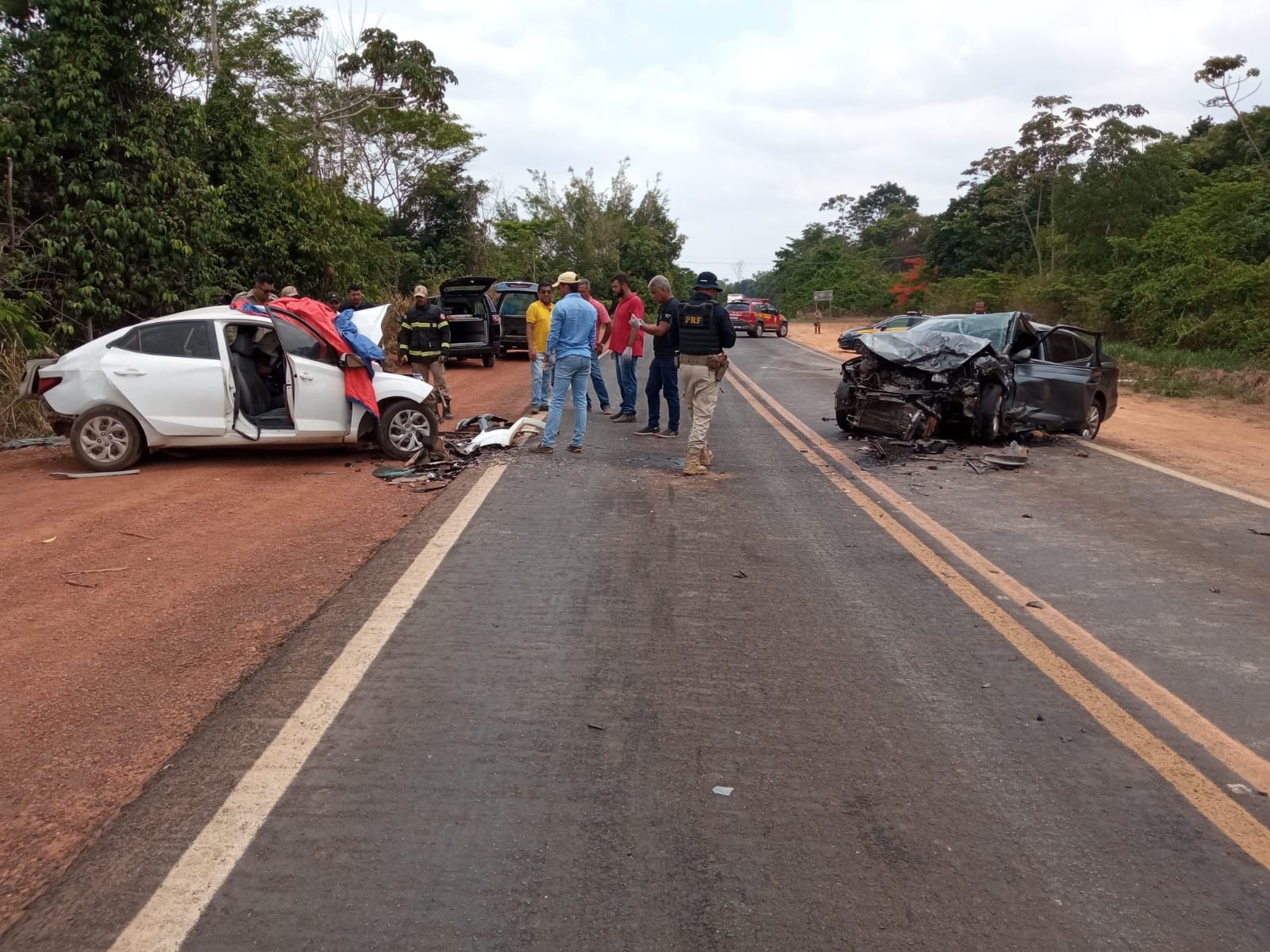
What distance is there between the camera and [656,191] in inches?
2520

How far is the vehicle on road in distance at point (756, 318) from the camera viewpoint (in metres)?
43.1

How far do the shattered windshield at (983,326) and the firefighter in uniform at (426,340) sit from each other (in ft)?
20.3

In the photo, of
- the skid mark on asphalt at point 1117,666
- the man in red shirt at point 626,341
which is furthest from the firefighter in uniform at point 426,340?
A: the skid mark on asphalt at point 1117,666

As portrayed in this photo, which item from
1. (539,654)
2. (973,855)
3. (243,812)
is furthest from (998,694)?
(243,812)

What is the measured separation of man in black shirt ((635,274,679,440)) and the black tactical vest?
1321 mm

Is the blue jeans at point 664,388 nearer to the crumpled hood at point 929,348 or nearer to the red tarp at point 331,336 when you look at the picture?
the crumpled hood at point 929,348

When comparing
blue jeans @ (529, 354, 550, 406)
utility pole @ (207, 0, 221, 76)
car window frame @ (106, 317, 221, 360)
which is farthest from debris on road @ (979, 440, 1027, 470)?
utility pole @ (207, 0, 221, 76)

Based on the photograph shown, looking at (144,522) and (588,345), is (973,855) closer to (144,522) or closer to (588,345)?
(144,522)

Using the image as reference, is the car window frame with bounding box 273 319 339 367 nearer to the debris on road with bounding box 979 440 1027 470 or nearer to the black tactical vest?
the black tactical vest

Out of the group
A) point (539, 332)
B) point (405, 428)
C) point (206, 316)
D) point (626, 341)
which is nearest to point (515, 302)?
point (626, 341)

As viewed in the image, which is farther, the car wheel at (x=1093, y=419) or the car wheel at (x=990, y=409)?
the car wheel at (x=1093, y=419)

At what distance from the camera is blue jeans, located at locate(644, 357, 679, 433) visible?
38.7 feet

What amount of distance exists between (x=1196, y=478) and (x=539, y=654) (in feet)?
26.9

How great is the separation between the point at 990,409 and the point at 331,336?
716 cm
